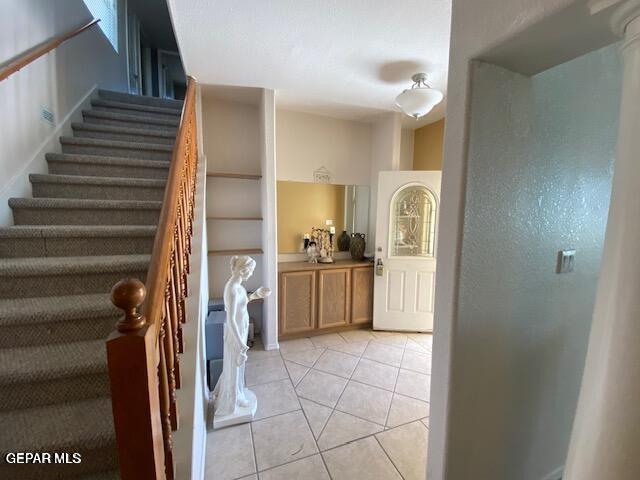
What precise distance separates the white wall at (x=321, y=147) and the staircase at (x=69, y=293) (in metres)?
1.44

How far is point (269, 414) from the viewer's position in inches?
73.1

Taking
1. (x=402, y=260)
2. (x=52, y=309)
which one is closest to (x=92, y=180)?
(x=52, y=309)

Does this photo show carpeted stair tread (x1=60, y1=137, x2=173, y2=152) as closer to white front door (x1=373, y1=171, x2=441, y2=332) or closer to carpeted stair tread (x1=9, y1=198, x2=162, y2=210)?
carpeted stair tread (x1=9, y1=198, x2=162, y2=210)

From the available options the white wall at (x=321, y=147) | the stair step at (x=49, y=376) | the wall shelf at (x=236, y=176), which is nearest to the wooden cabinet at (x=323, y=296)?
the wall shelf at (x=236, y=176)

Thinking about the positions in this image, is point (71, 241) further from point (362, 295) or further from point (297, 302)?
point (362, 295)

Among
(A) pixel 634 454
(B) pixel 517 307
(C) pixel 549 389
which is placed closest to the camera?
(A) pixel 634 454

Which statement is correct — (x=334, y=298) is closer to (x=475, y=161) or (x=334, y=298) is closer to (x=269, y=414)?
(x=269, y=414)

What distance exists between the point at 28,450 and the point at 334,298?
2.46m

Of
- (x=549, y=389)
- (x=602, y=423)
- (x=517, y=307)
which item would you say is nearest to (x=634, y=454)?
(x=602, y=423)

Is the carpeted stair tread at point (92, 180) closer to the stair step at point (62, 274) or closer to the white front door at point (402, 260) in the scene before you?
the stair step at point (62, 274)

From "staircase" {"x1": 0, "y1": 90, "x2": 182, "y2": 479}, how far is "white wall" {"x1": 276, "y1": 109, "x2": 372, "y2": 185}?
56.6 inches

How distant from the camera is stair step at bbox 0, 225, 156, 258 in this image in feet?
4.80

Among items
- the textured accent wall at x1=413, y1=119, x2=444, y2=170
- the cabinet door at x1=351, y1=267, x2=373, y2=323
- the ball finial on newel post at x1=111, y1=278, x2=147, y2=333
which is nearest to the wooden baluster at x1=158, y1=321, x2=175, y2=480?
the ball finial on newel post at x1=111, y1=278, x2=147, y2=333

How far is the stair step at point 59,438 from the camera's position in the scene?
91 centimetres
